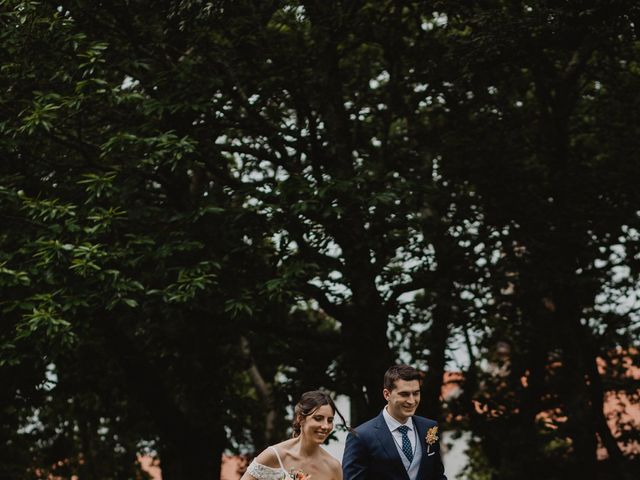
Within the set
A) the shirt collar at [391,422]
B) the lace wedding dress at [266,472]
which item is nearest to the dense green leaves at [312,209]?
the lace wedding dress at [266,472]

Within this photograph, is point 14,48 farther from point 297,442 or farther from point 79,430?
point 79,430

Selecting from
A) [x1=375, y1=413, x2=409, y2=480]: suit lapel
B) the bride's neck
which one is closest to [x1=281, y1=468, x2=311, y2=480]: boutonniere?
the bride's neck

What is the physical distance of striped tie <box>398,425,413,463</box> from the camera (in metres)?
6.13

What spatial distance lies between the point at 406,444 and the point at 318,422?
0.62 m

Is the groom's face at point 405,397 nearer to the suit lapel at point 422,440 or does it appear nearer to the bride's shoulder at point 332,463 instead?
the suit lapel at point 422,440

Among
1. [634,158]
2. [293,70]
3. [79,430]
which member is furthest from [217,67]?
[79,430]

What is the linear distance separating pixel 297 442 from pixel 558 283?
9.61 metres

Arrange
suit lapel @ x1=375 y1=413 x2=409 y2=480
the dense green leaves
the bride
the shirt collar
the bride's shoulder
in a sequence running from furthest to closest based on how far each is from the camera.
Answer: the dense green leaves, the bride's shoulder, the bride, the shirt collar, suit lapel @ x1=375 y1=413 x2=409 y2=480

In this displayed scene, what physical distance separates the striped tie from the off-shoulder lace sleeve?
899 mm

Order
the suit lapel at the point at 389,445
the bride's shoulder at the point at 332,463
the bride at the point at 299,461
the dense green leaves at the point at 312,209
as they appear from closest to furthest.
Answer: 1. the suit lapel at the point at 389,445
2. the bride at the point at 299,461
3. the bride's shoulder at the point at 332,463
4. the dense green leaves at the point at 312,209

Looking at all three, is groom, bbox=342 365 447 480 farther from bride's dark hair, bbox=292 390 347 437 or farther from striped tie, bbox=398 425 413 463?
bride's dark hair, bbox=292 390 347 437

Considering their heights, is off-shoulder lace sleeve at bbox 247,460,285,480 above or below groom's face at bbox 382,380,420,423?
below

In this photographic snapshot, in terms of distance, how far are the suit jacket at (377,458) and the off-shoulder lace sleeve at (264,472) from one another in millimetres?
504

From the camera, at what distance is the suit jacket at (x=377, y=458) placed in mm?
6066
